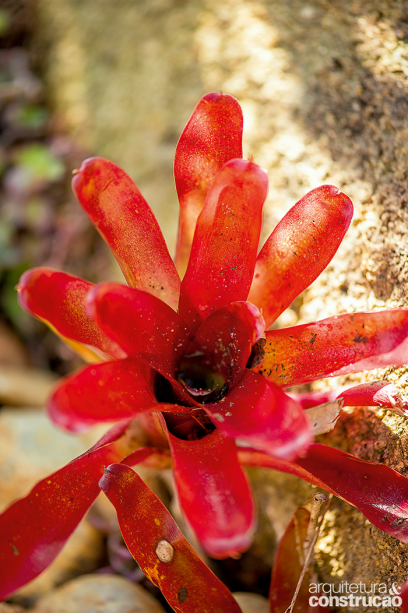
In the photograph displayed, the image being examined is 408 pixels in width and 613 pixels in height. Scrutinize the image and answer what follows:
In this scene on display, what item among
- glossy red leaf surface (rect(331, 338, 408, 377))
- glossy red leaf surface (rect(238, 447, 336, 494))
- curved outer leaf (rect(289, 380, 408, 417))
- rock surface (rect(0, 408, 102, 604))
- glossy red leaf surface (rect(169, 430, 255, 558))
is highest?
glossy red leaf surface (rect(331, 338, 408, 377))

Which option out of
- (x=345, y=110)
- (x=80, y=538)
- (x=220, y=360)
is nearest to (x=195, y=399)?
(x=220, y=360)

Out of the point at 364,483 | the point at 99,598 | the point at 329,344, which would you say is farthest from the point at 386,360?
the point at 99,598

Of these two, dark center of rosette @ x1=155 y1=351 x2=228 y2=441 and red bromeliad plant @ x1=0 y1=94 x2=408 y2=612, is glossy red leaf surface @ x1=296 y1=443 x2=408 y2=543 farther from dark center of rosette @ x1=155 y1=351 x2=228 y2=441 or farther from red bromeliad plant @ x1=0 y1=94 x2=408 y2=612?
dark center of rosette @ x1=155 y1=351 x2=228 y2=441

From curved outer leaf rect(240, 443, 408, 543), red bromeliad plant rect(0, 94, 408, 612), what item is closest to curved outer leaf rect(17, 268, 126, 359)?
red bromeliad plant rect(0, 94, 408, 612)

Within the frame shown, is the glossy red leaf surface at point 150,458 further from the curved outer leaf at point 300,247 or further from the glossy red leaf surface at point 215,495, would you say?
the curved outer leaf at point 300,247

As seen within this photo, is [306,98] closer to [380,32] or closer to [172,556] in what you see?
[380,32]
